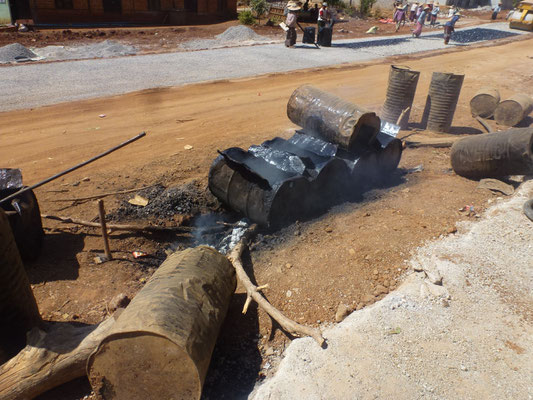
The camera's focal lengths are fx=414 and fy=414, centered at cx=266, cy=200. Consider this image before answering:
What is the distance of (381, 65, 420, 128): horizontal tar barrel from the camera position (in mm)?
9070

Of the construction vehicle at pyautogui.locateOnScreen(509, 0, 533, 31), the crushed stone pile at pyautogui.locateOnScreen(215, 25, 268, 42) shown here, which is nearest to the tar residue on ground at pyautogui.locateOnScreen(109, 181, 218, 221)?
the crushed stone pile at pyautogui.locateOnScreen(215, 25, 268, 42)

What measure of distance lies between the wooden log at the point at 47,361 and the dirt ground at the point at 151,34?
1616 centimetres

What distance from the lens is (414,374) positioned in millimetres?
3717

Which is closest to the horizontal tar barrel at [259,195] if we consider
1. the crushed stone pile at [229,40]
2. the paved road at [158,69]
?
the paved road at [158,69]

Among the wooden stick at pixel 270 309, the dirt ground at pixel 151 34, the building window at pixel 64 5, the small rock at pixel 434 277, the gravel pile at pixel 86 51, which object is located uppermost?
the building window at pixel 64 5

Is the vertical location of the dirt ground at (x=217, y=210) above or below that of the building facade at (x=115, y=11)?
below

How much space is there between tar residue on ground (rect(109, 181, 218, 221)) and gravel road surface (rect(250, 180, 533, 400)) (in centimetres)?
299

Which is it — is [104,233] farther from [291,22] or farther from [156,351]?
[291,22]

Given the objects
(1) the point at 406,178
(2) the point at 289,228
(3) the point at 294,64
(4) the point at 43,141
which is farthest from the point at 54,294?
(3) the point at 294,64

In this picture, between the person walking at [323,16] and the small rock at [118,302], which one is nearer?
the small rock at [118,302]

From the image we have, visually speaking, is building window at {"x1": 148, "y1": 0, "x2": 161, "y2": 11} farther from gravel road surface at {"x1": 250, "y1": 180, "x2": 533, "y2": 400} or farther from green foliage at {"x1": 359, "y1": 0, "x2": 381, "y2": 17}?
gravel road surface at {"x1": 250, "y1": 180, "x2": 533, "y2": 400}

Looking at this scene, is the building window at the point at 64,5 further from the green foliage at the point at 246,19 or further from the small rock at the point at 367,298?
the small rock at the point at 367,298

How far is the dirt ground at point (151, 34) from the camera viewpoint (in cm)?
1877

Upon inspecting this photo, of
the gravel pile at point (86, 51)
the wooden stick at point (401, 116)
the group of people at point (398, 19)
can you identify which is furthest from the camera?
the group of people at point (398, 19)
